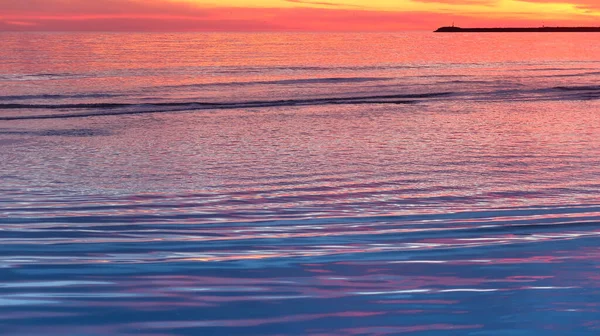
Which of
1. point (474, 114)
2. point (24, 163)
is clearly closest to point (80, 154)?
point (24, 163)

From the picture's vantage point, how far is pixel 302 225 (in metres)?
6.09

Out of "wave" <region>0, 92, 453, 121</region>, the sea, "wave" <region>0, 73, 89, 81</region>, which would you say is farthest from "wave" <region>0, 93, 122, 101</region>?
"wave" <region>0, 73, 89, 81</region>

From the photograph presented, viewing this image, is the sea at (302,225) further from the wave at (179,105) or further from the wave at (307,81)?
the wave at (307,81)

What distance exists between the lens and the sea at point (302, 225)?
3.74 m

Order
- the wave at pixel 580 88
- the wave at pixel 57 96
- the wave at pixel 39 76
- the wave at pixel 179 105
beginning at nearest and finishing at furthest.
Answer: the wave at pixel 179 105 < the wave at pixel 57 96 < the wave at pixel 580 88 < the wave at pixel 39 76

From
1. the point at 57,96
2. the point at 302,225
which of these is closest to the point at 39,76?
the point at 57,96

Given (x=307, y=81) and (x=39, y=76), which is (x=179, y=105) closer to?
(x=307, y=81)

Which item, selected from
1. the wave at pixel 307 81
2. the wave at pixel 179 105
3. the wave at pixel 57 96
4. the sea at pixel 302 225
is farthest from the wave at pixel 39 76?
the sea at pixel 302 225

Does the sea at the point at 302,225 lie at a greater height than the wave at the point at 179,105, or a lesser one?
greater

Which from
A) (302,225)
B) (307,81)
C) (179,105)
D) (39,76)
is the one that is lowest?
(307,81)

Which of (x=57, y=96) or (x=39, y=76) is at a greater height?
(x=39, y=76)

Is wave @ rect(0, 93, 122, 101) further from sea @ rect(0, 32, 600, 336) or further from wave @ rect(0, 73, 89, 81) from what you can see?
wave @ rect(0, 73, 89, 81)

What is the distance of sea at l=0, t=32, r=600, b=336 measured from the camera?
12.3ft

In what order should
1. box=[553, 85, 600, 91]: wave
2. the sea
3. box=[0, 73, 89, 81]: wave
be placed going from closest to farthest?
the sea → box=[553, 85, 600, 91]: wave → box=[0, 73, 89, 81]: wave
